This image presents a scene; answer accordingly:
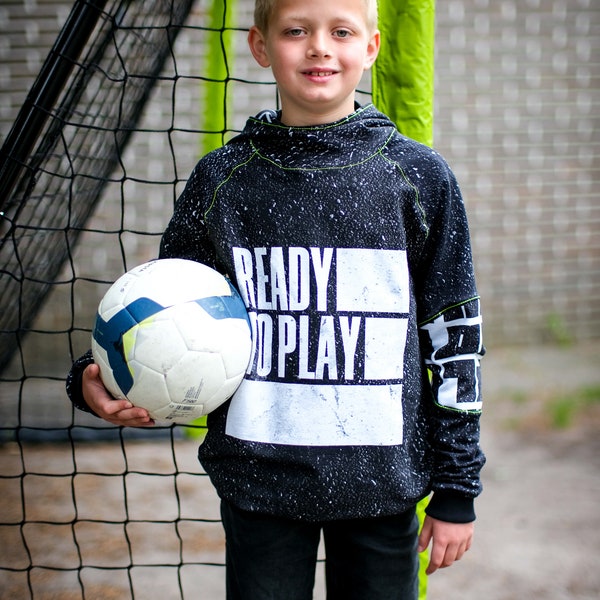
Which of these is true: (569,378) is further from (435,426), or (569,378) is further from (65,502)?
(435,426)

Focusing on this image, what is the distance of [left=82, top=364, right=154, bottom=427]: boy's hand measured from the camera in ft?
4.74

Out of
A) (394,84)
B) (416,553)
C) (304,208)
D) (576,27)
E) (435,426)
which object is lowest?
(416,553)

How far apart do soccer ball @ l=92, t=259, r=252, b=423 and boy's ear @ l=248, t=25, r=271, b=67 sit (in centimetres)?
45

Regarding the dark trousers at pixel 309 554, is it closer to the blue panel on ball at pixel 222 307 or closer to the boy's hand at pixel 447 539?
the boy's hand at pixel 447 539

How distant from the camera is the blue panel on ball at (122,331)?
1415mm

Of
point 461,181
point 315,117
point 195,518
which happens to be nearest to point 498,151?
point 461,181

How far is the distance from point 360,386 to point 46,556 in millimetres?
1848

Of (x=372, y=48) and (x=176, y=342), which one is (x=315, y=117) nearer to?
(x=372, y=48)

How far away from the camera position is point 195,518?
9.64ft

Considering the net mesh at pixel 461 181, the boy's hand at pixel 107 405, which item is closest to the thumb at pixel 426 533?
the boy's hand at pixel 107 405

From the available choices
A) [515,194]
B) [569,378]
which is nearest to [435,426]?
[569,378]

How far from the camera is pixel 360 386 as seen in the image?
1427mm

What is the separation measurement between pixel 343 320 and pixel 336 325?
16 mm

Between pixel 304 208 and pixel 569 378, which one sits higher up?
pixel 304 208
